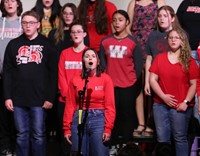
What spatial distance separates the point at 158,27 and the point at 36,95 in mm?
1530

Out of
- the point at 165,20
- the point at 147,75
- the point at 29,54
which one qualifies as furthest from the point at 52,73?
the point at 165,20

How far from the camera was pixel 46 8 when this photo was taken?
236 inches

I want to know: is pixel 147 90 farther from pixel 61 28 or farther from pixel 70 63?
pixel 61 28

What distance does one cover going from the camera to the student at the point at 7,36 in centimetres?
573

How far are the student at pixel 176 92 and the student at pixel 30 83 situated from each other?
1.10m

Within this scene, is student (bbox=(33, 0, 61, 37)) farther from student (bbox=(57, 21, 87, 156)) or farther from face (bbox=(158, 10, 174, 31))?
face (bbox=(158, 10, 174, 31))

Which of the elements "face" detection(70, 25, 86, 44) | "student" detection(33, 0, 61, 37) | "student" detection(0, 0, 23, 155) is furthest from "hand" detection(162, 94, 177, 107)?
"student" detection(0, 0, 23, 155)

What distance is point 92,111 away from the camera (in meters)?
4.67

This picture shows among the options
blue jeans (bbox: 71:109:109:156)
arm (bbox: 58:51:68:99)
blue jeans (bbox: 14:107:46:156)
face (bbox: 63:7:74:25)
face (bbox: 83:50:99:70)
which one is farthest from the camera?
face (bbox: 63:7:74:25)

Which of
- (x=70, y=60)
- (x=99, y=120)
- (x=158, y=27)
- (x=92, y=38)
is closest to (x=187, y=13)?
(x=158, y=27)

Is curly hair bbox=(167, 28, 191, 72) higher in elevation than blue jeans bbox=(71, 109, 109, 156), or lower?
higher

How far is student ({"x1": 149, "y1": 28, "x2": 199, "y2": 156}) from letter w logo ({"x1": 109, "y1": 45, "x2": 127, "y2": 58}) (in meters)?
0.46

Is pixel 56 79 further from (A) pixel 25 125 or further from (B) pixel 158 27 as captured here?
(B) pixel 158 27

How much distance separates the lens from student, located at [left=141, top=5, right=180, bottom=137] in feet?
18.0
